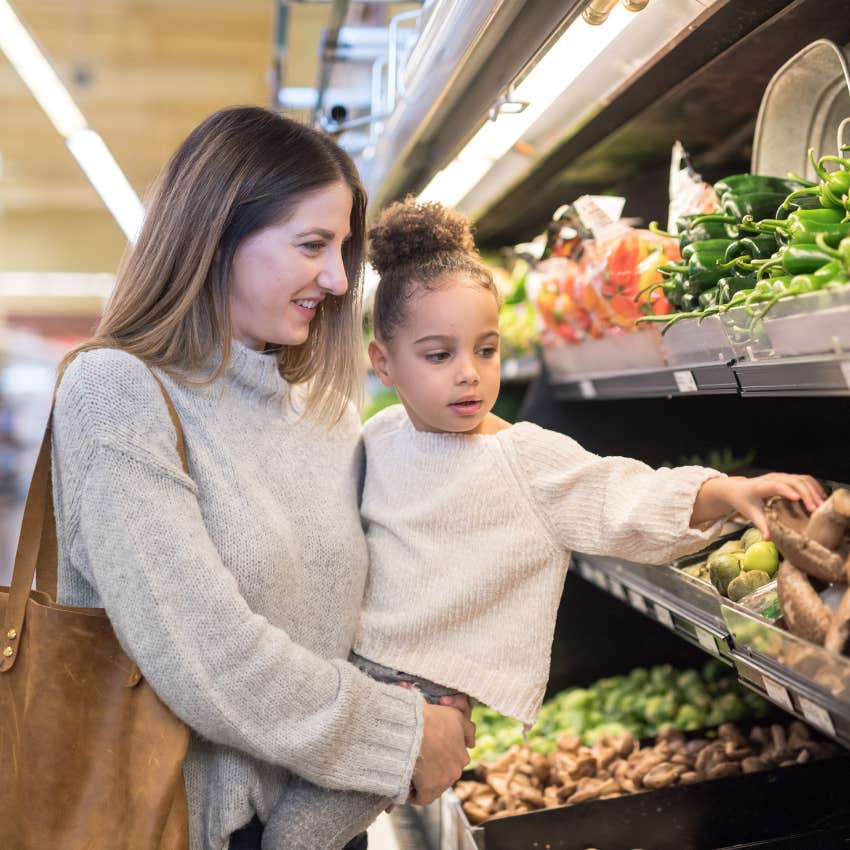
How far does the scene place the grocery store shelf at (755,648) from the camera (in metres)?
1.12

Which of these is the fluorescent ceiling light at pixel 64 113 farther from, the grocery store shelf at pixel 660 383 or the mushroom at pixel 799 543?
the mushroom at pixel 799 543

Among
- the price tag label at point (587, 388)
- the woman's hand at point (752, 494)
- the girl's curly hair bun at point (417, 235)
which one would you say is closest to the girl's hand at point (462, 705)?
the woman's hand at point (752, 494)

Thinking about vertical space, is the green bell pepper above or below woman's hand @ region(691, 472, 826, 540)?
above

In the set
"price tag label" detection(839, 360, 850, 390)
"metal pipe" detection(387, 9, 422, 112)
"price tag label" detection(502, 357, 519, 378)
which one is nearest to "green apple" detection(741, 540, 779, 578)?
"price tag label" detection(839, 360, 850, 390)

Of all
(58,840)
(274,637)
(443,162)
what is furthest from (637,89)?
(58,840)

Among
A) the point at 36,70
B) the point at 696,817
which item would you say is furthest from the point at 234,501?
the point at 36,70

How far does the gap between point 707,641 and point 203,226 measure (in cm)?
105

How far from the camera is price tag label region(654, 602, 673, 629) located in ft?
5.86

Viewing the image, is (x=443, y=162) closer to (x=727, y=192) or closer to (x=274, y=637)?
(x=727, y=192)

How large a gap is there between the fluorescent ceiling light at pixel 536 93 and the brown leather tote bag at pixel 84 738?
3.43 ft

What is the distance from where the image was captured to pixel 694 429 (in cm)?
258

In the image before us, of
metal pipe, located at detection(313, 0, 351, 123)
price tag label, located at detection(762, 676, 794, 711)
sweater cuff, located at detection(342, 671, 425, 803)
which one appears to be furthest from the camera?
metal pipe, located at detection(313, 0, 351, 123)

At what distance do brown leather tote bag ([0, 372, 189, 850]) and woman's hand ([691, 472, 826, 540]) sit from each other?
80 cm

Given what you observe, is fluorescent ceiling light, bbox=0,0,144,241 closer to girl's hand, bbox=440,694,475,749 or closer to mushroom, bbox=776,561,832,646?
girl's hand, bbox=440,694,475,749
